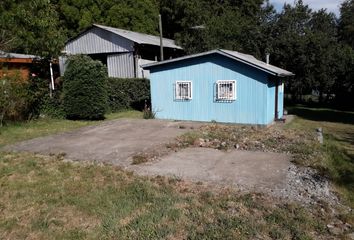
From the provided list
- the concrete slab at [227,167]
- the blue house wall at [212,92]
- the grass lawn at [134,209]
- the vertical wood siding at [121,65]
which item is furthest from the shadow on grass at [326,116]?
the grass lawn at [134,209]

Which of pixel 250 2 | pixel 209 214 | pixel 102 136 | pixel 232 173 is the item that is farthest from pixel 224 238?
pixel 250 2

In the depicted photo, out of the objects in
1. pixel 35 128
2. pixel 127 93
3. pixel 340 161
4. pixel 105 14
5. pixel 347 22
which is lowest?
pixel 340 161

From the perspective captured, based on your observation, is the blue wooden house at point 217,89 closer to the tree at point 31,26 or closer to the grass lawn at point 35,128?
the grass lawn at point 35,128

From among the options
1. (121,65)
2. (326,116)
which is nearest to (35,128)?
(121,65)

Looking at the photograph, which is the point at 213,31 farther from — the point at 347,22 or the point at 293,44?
the point at 347,22

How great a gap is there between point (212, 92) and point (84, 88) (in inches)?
221

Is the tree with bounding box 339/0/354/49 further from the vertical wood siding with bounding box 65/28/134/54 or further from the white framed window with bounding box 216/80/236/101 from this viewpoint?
the white framed window with bounding box 216/80/236/101

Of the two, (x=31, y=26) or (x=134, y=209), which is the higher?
(x=31, y=26)

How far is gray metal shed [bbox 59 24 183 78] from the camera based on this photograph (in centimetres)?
2245

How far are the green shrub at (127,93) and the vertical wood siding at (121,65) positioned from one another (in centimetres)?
287

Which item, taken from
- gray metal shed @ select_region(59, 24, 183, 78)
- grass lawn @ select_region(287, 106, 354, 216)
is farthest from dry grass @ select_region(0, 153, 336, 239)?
gray metal shed @ select_region(59, 24, 183, 78)

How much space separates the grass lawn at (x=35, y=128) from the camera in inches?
447

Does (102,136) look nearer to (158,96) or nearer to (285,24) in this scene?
(158,96)

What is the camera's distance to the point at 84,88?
→ 1460 cm
